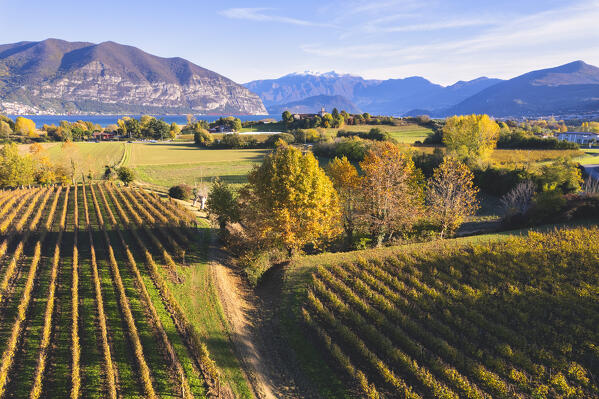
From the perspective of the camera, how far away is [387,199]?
3338cm

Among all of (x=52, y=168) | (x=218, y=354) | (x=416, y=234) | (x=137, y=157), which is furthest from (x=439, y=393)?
(x=137, y=157)

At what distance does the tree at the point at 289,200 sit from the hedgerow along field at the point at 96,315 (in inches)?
324

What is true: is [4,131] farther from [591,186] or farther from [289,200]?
[591,186]

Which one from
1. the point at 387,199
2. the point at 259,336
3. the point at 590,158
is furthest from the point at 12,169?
the point at 590,158

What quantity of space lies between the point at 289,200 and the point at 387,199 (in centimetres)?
1229

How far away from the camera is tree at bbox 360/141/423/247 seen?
3331 cm

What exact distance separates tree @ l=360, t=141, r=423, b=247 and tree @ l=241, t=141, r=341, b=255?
7404 mm

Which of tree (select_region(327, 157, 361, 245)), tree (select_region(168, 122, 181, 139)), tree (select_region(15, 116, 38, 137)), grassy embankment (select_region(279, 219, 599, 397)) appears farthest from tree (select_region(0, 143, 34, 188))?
tree (select_region(15, 116, 38, 137))

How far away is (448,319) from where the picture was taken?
1878 cm

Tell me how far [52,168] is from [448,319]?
271 ft

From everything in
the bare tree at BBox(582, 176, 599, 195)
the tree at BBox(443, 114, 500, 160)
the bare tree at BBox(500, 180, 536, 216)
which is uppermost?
the tree at BBox(443, 114, 500, 160)

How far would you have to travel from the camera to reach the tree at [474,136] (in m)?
67.0

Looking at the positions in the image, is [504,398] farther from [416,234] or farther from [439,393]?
[416,234]

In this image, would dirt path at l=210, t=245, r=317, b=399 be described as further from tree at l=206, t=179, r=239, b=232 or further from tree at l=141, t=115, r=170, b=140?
tree at l=141, t=115, r=170, b=140
